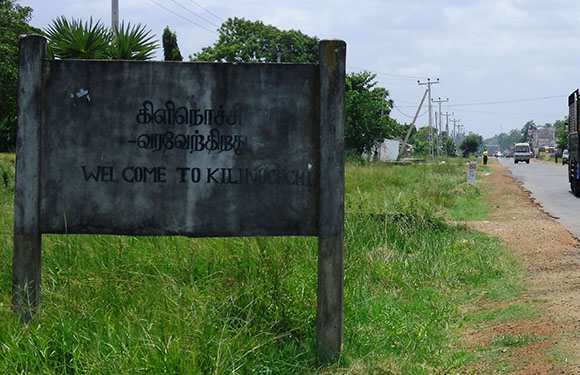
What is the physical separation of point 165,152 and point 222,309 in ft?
3.89

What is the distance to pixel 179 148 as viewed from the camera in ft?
16.8

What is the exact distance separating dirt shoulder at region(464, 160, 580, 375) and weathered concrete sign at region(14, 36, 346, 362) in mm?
1334

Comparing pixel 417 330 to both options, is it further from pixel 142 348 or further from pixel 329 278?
pixel 142 348

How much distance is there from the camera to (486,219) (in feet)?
52.0

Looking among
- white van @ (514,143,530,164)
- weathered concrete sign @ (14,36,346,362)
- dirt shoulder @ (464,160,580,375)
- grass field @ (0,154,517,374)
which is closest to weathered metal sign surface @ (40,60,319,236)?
weathered concrete sign @ (14,36,346,362)

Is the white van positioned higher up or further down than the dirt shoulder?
higher up

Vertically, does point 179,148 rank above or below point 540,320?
above

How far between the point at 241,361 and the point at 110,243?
104 inches

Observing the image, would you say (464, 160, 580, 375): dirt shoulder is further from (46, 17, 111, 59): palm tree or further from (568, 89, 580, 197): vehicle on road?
(568, 89, 580, 197): vehicle on road

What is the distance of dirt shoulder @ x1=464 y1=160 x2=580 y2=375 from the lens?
5.07 meters

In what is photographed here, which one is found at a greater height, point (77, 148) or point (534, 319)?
point (77, 148)

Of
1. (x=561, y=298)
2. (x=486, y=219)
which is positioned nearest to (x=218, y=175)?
(x=561, y=298)

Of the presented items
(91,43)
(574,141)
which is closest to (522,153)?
(574,141)

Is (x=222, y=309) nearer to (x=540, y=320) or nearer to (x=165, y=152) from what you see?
(x=165, y=152)
